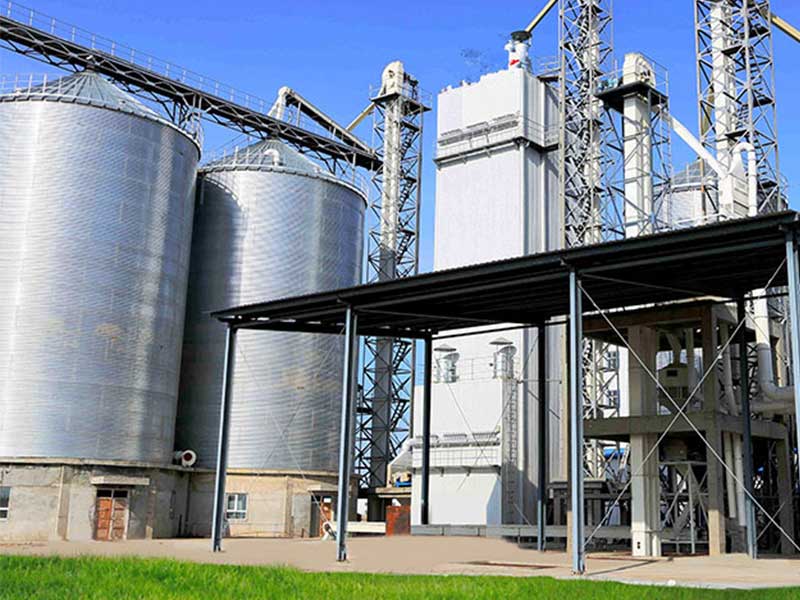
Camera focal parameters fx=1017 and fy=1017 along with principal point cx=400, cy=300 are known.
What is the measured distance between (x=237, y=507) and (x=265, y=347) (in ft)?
26.4

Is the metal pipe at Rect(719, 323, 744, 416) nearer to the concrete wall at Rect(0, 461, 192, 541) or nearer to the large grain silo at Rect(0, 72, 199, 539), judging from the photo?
the large grain silo at Rect(0, 72, 199, 539)

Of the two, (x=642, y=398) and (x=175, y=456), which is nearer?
(x=642, y=398)

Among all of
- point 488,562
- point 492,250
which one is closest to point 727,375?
point 488,562

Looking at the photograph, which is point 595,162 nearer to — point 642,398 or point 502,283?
point 642,398

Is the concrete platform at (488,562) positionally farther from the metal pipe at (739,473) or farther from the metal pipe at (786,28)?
the metal pipe at (786,28)

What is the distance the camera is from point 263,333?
170ft

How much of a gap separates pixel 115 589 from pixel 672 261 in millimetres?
16173

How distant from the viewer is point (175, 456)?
49625mm

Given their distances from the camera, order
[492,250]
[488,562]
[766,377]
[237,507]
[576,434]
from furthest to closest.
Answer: [492,250], [237,507], [766,377], [488,562], [576,434]

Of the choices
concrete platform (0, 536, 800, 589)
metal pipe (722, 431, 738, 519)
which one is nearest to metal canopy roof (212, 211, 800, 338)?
metal pipe (722, 431, 738, 519)

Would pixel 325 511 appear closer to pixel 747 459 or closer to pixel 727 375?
pixel 727 375

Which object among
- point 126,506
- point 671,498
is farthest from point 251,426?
point 671,498

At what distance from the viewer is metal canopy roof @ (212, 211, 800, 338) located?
82.3ft

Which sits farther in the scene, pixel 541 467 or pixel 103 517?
pixel 103 517
